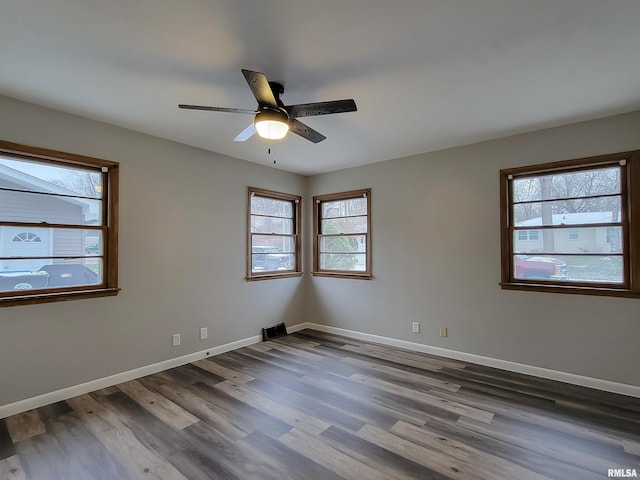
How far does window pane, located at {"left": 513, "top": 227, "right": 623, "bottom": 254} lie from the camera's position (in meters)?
3.12

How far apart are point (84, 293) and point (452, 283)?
3.99m

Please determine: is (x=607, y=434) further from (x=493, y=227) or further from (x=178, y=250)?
(x=178, y=250)

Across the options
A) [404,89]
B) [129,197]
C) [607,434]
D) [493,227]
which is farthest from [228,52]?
[607,434]

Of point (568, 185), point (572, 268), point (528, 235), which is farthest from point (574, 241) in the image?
point (568, 185)

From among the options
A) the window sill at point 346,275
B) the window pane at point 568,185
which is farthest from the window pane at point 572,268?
the window sill at point 346,275

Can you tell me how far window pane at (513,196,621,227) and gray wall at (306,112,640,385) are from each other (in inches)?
11.2

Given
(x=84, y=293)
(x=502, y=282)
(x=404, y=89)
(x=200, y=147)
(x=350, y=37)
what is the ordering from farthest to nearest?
(x=200, y=147), (x=502, y=282), (x=84, y=293), (x=404, y=89), (x=350, y=37)

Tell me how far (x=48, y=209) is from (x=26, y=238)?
31 centimetres

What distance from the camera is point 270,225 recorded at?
502cm

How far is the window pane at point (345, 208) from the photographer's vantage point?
4.96m

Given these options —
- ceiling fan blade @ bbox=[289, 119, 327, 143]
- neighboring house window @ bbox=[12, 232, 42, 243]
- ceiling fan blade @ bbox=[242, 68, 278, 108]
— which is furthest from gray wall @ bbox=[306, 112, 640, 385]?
neighboring house window @ bbox=[12, 232, 42, 243]

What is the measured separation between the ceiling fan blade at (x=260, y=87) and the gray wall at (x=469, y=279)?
2619 millimetres

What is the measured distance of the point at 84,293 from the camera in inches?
120

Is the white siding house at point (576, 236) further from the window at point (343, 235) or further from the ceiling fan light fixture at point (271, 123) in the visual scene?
the ceiling fan light fixture at point (271, 123)
